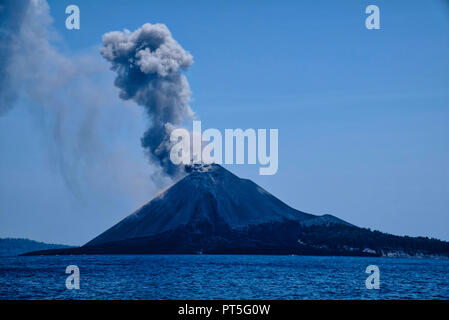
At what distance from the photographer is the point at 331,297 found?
56.8 m

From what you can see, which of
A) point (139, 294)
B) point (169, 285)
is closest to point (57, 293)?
point (139, 294)

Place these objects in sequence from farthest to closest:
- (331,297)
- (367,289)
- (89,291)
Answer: (367,289) < (89,291) < (331,297)
